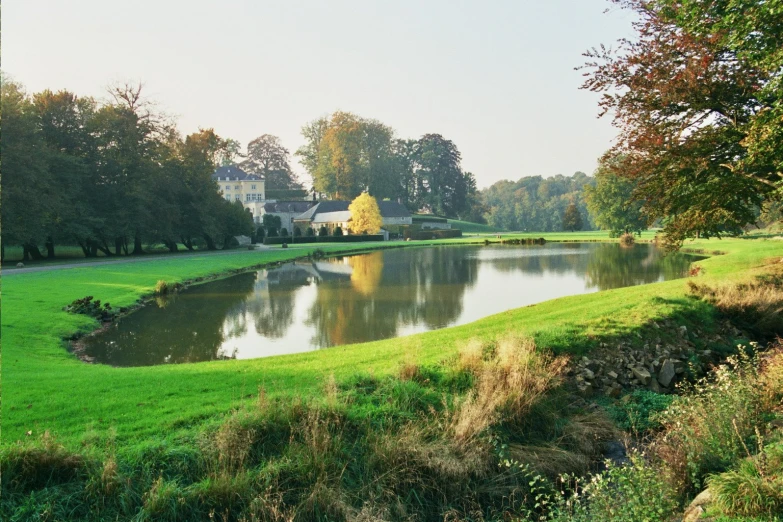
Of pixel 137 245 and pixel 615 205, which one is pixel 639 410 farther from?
pixel 615 205

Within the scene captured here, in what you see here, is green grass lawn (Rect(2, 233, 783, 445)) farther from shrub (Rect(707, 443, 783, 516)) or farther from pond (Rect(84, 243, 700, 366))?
shrub (Rect(707, 443, 783, 516))

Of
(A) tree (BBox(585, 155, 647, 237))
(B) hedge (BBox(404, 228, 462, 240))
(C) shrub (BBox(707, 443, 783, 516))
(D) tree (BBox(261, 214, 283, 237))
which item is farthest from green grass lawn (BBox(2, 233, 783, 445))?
(B) hedge (BBox(404, 228, 462, 240))

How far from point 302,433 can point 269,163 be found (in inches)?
4915

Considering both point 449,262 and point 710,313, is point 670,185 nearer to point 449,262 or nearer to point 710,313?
point 710,313

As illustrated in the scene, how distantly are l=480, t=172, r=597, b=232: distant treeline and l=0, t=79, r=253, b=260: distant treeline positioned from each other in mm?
65622

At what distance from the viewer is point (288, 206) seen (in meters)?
95.9

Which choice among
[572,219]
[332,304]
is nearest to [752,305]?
[332,304]

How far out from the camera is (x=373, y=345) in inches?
491

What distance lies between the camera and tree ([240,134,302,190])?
4911 inches

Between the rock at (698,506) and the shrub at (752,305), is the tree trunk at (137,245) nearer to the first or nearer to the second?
the shrub at (752,305)

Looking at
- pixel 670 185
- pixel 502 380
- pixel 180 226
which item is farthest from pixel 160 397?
pixel 180 226

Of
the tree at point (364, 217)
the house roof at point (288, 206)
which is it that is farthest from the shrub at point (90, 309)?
the house roof at point (288, 206)

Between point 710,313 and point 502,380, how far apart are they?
7.46 m

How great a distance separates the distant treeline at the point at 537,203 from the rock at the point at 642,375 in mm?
90159
